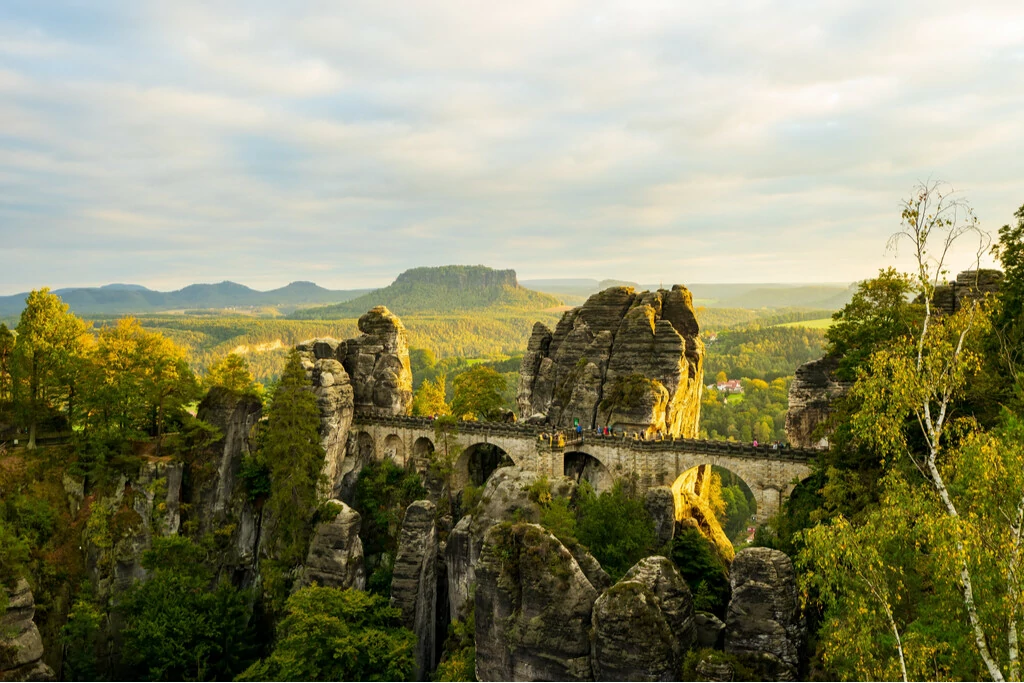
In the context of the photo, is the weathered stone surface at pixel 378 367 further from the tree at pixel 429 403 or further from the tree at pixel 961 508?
the tree at pixel 961 508

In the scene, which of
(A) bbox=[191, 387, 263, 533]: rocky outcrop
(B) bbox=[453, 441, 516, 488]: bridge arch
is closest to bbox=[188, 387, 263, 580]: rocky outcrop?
(A) bbox=[191, 387, 263, 533]: rocky outcrop

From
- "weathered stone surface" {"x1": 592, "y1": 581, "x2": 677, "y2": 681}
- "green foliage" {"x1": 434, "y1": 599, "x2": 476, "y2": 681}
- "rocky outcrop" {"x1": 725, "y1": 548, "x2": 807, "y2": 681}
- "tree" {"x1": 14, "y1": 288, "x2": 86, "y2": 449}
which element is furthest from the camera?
"tree" {"x1": 14, "y1": 288, "x2": 86, "y2": 449}

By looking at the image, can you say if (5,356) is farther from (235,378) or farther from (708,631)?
(708,631)

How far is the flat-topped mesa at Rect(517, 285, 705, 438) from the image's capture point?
159ft

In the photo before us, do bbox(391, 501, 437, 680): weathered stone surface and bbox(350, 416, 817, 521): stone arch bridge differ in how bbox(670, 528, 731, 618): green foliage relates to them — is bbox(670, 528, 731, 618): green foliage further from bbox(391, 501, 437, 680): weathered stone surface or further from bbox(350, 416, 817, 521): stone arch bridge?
bbox(391, 501, 437, 680): weathered stone surface

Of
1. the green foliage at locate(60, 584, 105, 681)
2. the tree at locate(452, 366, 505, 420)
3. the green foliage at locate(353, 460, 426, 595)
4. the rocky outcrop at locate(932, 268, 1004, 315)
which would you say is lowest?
the green foliage at locate(60, 584, 105, 681)

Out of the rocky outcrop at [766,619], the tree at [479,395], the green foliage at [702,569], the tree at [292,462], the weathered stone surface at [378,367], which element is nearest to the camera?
the rocky outcrop at [766,619]

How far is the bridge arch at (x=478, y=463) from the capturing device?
173ft

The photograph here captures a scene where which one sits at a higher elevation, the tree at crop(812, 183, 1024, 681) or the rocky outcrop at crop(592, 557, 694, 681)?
the tree at crop(812, 183, 1024, 681)

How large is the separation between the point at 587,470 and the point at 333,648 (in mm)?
20479

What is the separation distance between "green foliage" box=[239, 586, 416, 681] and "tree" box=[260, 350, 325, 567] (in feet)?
31.1

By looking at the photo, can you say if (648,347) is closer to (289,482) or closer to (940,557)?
(289,482)

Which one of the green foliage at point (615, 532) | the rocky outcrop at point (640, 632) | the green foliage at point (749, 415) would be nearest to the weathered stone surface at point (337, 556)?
the green foliage at point (615, 532)

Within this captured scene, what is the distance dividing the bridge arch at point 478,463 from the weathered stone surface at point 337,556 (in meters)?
9.62
